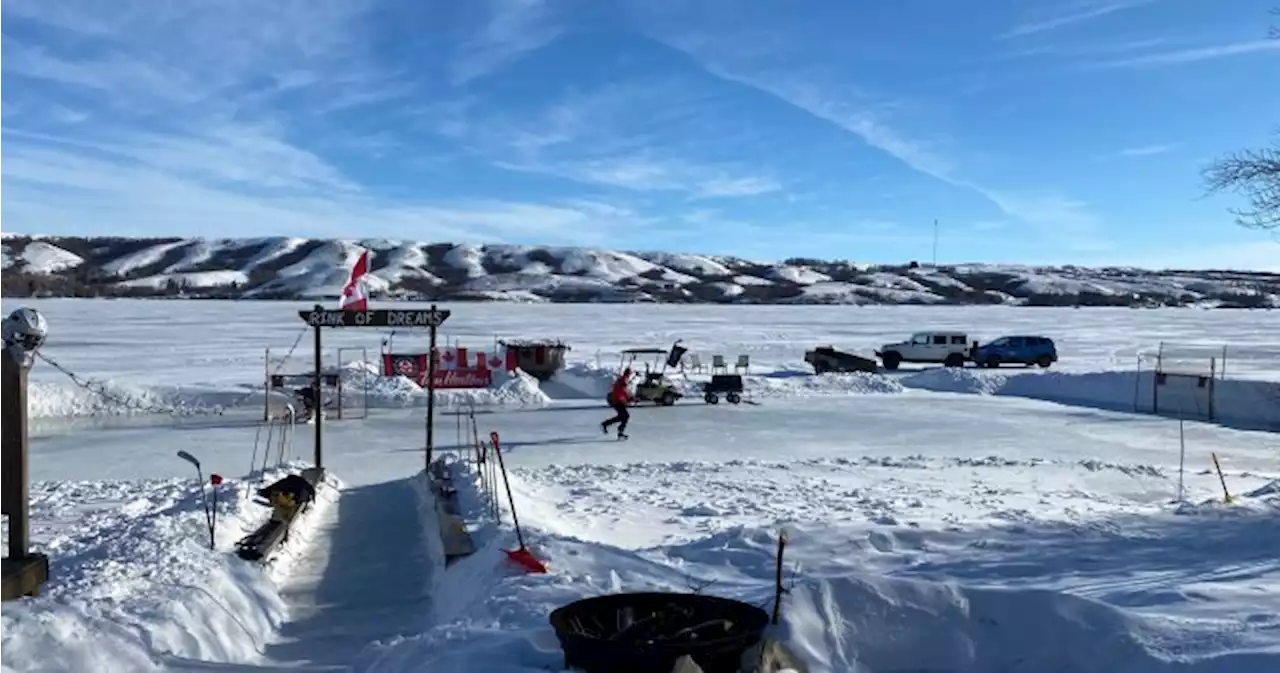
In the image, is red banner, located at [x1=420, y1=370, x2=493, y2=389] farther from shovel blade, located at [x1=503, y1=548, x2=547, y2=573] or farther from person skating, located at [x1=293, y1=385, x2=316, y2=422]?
shovel blade, located at [x1=503, y1=548, x2=547, y2=573]

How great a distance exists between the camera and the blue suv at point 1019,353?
1633 inches

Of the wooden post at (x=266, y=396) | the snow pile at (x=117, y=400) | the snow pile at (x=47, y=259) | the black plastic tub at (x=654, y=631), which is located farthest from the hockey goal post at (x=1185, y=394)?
the snow pile at (x=47, y=259)

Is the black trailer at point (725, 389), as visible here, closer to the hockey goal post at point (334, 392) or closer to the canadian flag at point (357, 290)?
the hockey goal post at point (334, 392)

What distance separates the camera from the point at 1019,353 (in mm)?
41531

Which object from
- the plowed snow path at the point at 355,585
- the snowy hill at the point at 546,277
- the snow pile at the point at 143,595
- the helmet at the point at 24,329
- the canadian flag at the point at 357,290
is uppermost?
the snowy hill at the point at 546,277

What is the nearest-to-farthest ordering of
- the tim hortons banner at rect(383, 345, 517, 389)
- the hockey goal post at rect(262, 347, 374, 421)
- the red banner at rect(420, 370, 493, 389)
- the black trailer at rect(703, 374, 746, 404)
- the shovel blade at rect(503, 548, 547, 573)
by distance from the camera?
1. the shovel blade at rect(503, 548, 547, 573)
2. the hockey goal post at rect(262, 347, 374, 421)
3. the red banner at rect(420, 370, 493, 389)
4. the tim hortons banner at rect(383, 345, 517, 389)
5. the black trailer at rect(703, 374, 746, 404)

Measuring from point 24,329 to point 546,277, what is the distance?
5817 inches

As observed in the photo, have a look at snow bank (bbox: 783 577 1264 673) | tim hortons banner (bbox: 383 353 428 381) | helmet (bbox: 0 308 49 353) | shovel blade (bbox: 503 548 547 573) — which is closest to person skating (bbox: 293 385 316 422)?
tim hortons banner (bbox: 383 353 428 381)

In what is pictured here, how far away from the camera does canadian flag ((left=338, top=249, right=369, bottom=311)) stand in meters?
15.3

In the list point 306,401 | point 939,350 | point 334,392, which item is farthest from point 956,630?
point 939,350

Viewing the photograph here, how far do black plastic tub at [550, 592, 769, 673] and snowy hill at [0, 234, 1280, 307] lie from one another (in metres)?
103

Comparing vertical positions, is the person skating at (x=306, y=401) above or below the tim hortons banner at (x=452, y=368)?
below

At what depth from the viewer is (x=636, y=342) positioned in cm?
4909

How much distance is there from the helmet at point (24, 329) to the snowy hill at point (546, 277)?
4023 inches
